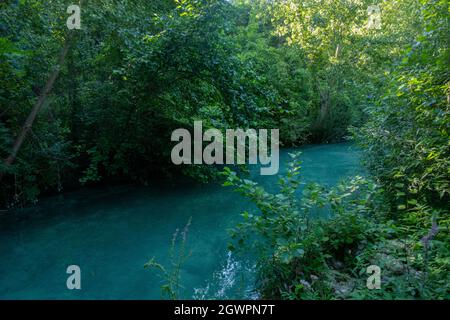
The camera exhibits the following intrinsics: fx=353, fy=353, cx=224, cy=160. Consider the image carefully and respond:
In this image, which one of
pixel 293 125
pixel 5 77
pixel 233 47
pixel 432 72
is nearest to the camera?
pixel 432 72

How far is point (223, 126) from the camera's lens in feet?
31.6

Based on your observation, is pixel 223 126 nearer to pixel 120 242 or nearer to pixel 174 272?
pixel 120 242

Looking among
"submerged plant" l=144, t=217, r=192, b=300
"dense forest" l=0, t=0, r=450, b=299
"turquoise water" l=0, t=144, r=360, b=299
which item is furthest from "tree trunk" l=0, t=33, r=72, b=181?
"submerged plant" l=144, t=217, r=192, b=300

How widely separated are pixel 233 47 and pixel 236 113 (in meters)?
1.79

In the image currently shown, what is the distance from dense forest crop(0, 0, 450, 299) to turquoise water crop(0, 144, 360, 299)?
0.54m

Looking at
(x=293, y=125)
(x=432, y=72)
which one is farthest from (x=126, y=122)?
(x=293, y=125)

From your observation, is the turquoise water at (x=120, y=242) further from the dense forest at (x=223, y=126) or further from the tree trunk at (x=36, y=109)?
the tree trunk at (x=36, y=109)

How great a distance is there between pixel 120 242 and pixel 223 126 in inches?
177

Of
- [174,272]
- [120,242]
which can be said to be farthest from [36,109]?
[174,272]

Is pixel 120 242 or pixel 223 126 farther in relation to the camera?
pixel 223 126

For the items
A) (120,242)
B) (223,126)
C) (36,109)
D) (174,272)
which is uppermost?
(36,109)

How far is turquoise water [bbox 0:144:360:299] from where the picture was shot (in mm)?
Answer: 4684

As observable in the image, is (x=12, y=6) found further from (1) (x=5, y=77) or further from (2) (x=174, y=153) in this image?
(2) (x=174, y=153)

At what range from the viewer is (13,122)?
7.27 meters
